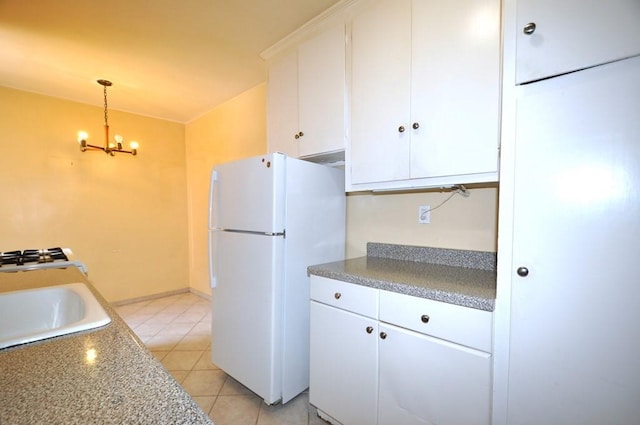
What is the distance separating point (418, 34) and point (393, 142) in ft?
1.71

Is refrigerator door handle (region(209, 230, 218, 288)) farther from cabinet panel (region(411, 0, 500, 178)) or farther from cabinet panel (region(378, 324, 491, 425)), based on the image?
cabinet panel (region(411, 0, 500, 178))

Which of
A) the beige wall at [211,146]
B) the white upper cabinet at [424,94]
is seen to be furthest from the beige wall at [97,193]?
the white upper cabinet at [424,94]

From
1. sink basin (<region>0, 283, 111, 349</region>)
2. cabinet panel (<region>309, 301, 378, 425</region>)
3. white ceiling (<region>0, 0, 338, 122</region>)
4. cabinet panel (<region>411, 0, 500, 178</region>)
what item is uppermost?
white ceiling (<region>0, 0, 338, 122</region>)

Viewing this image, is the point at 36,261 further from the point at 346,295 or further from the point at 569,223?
the point at 569,223

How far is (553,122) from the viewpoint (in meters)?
0.94

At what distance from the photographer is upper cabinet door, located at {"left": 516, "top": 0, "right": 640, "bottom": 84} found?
0.84 metres

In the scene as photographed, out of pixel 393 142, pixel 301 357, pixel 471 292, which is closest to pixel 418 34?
pixel 393 142

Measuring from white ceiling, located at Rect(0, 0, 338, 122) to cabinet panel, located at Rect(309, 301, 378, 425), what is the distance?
186 cm

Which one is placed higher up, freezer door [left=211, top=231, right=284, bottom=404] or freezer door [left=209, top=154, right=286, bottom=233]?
freezer door [left=209, top=154, right=286, bottom=233]

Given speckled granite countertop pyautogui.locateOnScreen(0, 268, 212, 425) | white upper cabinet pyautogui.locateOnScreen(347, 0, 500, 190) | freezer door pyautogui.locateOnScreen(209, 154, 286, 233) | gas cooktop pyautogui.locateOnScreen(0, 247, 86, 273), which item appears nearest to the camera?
speckled granite countertop pyautogui.locateOnScreen(0, 268, 212, 425)

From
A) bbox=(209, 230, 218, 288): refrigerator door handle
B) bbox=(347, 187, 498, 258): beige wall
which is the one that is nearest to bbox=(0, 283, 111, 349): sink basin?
bbox=(209, 230, 218, 288): refrigerator door handle

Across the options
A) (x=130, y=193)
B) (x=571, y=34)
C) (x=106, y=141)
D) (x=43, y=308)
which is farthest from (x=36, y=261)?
(x=571, y=34)

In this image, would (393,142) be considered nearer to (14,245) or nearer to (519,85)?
(519,85)

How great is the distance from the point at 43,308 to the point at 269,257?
0.96 m
